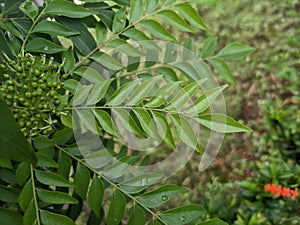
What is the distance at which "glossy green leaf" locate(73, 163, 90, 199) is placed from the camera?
1.03 metres

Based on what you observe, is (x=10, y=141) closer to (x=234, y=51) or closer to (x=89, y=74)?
(x=89, y=74)

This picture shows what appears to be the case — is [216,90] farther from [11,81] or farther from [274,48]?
[274,48]

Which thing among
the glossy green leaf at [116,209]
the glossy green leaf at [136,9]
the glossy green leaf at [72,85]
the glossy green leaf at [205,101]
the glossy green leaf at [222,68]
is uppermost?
the glossy green leaf at [136,9]

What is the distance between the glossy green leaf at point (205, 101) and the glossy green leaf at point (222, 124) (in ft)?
0.06

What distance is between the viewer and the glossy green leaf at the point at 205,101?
90cm

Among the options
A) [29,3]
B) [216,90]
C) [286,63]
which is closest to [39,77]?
[29,3]

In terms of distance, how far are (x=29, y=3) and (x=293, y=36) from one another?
109 inches

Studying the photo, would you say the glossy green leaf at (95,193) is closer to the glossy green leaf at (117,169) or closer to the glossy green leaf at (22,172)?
the glossy green leaf at (117,169)

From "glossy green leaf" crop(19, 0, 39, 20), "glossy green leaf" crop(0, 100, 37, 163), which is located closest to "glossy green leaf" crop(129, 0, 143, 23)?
"glossy green leaf" crop(19, 0, 39, 20)

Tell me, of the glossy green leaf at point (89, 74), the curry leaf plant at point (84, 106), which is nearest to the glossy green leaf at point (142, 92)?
the curry leaf plant at point (84, 106)

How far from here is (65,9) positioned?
1019mm

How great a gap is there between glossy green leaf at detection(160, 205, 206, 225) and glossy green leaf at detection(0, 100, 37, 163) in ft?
1.67

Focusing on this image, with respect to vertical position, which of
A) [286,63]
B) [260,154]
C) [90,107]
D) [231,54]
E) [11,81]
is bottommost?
[260,154]

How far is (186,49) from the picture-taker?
4.13ft
